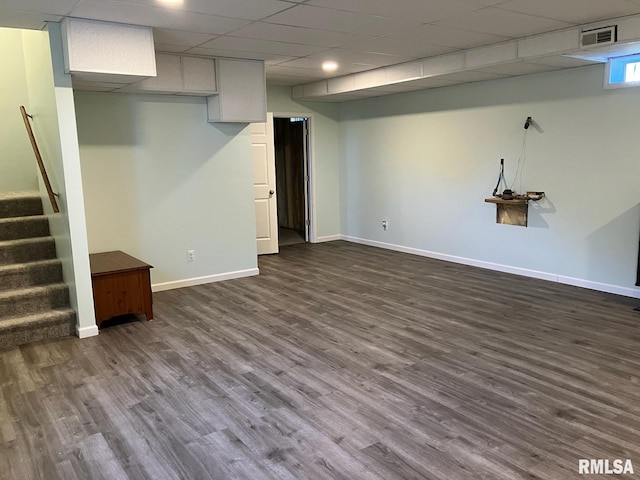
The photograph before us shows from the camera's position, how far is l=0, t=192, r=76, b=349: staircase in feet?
13.8

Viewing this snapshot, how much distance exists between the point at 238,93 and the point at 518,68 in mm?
3027

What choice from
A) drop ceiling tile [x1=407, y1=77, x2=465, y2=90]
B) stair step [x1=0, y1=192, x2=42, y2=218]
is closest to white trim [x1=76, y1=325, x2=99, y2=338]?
stair step [x1=0, y1=192, x2=42, y2=218]

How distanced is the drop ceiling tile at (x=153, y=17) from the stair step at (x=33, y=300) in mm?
2335

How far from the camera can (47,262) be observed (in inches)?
183

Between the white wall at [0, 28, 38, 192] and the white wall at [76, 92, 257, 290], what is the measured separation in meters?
1.12

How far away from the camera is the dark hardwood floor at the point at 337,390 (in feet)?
8.23

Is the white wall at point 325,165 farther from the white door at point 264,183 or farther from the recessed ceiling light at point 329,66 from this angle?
the recessed ceiling light at point 329,66

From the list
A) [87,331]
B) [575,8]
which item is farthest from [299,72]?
[87,331]

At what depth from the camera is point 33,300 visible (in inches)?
172

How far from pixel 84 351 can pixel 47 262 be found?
1133 millimetres

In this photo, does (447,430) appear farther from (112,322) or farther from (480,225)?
(480,225)

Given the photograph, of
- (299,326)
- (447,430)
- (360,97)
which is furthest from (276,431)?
(360,97)

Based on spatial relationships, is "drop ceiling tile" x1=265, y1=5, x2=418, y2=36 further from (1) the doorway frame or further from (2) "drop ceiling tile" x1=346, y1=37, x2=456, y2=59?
(1) the doorway frame

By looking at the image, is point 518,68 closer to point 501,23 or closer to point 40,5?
point 501,23
